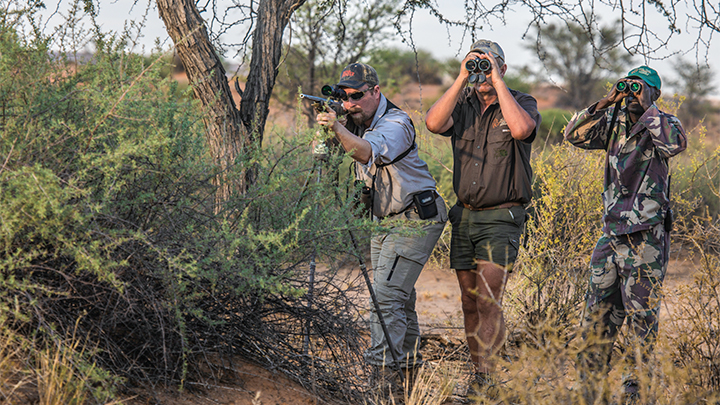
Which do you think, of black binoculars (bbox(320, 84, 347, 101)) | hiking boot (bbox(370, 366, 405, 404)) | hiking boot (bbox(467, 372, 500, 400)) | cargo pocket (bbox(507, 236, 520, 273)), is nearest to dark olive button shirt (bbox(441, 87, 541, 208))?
cargo pocket (bbox(507, 236, 520, 273))

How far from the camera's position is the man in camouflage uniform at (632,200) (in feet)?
11.3

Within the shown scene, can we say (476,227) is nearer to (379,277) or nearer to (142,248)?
(379,277)

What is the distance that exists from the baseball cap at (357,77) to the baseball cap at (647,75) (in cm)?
152

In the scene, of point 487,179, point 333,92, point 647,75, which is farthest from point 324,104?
point 647,75

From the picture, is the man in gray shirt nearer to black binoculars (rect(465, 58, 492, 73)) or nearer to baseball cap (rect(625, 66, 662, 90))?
black binoculars (rect(465, 58, 492, 73))

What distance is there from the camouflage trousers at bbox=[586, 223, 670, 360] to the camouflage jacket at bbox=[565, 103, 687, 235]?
9cm

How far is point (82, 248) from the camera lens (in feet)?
7.29

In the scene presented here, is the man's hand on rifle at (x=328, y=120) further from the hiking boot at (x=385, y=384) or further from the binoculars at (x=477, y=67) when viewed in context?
the hiking boot at (x=385, y=384)

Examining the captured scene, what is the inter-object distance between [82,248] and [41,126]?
0.61 m

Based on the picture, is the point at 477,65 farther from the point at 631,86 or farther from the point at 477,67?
the point at 631,86

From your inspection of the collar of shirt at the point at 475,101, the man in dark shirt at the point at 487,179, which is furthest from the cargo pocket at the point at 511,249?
the collar of shirt at the point at 475,101

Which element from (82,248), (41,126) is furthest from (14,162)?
(82,248)

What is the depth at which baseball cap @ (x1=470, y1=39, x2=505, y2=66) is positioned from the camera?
354 centimetres

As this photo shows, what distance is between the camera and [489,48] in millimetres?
3559
